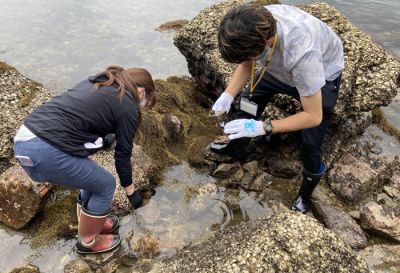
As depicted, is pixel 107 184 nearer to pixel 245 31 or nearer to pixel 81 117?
pixel 81 117

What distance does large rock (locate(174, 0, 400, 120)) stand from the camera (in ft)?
18.2

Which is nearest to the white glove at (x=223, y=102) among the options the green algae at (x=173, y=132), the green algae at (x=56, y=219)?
the green algae at (x=173, y=132)

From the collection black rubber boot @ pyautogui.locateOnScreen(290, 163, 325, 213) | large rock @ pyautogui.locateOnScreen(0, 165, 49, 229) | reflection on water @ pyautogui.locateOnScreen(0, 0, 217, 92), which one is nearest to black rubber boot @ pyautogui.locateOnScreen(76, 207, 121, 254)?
large rock @ pyautogui.locateOnScreen(0, 165, 49, 229)

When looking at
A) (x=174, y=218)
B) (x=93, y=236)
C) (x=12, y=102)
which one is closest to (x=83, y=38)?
(x=12, y=102)

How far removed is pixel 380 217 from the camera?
15.2 ft

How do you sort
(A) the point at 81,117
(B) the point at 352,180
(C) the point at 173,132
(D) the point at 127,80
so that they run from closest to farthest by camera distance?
(A) the point at 81,117 < (D) the point at 127,80 < (B) the point at 352,180 < (C) the point at 173,132

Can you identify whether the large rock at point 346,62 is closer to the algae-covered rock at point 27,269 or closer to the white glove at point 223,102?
the white glove at point 223,102

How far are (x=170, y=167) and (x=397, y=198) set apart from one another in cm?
316

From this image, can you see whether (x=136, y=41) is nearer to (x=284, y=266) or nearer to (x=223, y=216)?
(x=223, y=216)

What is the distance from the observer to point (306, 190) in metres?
4.69

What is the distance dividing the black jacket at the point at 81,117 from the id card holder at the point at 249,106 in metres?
1.80

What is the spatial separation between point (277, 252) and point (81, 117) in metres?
2.05

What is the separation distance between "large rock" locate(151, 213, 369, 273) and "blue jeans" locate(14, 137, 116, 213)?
879 millimetres

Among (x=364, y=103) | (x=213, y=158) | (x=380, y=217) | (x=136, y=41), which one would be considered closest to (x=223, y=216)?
(x=213, y=158)
